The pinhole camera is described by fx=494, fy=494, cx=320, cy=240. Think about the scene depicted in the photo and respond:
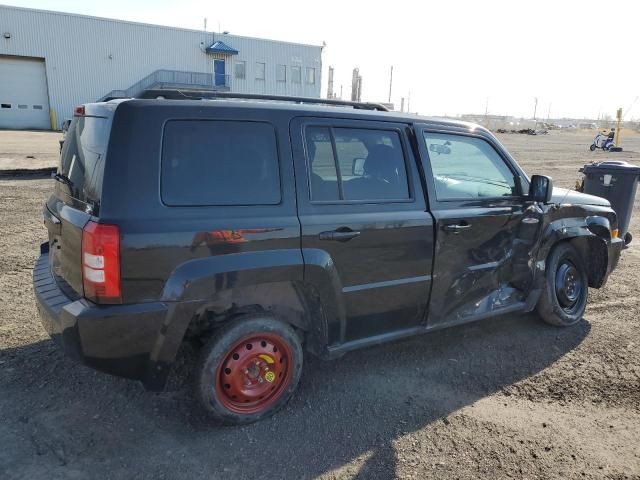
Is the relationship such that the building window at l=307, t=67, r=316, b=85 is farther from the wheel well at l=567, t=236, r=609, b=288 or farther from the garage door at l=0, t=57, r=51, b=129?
the wheel well at l=567, t=236, r=609, b=288

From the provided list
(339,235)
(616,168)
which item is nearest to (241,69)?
(616,168)

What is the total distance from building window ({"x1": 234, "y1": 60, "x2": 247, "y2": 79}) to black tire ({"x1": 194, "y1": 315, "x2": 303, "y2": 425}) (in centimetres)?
4281

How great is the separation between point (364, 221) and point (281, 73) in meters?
44.0

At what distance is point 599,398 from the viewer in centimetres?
349

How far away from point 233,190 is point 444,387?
6.79 ft

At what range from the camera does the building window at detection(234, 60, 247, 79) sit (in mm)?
42578

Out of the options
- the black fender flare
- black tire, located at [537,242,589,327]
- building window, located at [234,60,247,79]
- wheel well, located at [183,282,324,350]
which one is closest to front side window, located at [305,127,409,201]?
the black fender flare

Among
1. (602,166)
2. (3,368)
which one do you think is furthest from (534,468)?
(602,166)

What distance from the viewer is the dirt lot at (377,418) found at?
2.73 m

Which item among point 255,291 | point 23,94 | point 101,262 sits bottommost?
point 255,291

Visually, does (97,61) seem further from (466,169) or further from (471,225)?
(471,225)

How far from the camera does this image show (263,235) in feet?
9.25

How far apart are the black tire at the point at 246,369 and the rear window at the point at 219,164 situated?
2.47ft

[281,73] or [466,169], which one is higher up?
[281,73]
